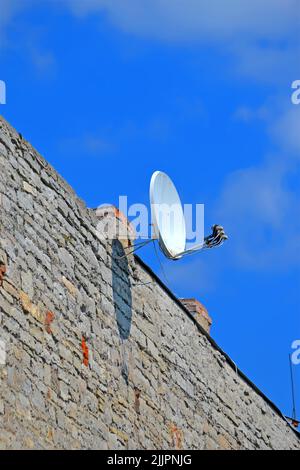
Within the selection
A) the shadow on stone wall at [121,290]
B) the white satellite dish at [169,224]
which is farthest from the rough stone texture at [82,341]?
the white satellite dish at [169,224]

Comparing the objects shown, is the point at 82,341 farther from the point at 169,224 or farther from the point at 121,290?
the point at 169,224

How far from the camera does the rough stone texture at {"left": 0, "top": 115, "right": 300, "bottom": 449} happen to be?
11.4 m

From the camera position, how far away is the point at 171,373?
14.3 meters

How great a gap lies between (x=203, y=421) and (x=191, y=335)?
41.3 inches

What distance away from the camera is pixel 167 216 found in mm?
13797

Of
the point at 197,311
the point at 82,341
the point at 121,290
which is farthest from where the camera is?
the point at 197,311

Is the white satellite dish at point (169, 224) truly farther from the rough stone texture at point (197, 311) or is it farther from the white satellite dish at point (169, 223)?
the rough stone texture at point (197, 311)

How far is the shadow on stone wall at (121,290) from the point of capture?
44.2 feet

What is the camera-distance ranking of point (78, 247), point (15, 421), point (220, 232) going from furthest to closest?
point (220, 232) → point (78, 247) → point (15, 421)

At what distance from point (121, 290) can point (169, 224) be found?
2.72 feet

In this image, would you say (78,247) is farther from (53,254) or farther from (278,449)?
(278,449)

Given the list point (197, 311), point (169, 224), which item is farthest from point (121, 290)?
point (197, 311)

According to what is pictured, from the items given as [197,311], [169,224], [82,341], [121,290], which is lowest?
[82,341]

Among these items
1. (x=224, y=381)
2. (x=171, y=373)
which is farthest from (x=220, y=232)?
(x=224, y=381)
